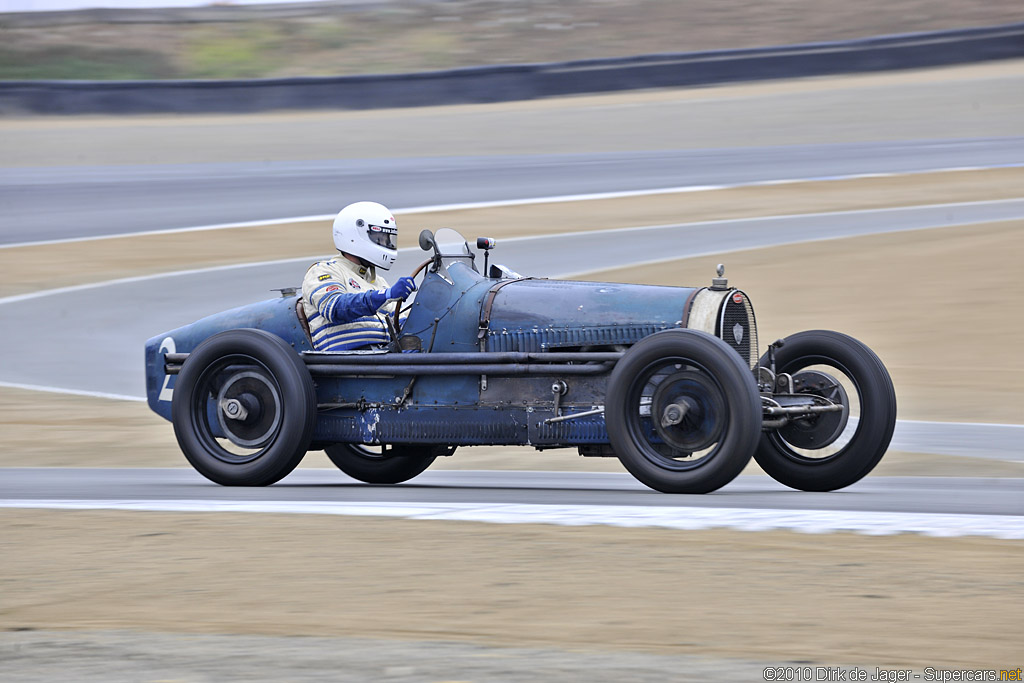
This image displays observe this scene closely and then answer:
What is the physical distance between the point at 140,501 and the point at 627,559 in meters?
3.22

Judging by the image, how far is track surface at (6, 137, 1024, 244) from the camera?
84.9 feet

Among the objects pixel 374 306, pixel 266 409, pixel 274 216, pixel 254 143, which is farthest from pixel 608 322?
pixel 254 143

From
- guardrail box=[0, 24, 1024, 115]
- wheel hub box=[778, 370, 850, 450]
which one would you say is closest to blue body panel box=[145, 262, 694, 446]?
wheel hub box=[778, 370, 850, 450]

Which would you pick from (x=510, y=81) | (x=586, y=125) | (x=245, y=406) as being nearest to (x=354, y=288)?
(x=245, y=406)

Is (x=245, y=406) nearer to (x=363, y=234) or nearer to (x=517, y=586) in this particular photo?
(x=363, y=234)

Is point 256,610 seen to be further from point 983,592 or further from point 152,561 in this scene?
point 983,592

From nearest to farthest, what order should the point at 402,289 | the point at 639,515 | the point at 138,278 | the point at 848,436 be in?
the point at 639,515, the point at 402,289, the point at 848,436, the point at 138,278

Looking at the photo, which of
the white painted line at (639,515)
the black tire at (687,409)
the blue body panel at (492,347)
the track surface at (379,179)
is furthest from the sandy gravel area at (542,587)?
the track surface at (379,179)

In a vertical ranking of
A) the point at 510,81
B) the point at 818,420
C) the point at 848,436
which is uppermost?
the point at 510,81

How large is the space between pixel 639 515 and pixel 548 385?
4.66 ft

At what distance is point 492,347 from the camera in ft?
29.4

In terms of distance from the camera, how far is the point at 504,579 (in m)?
6.08

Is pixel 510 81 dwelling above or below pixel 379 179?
above

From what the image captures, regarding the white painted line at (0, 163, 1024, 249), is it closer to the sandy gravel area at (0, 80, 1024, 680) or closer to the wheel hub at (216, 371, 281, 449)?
the sandy gravel area at (0, 80, 1024, 680)
